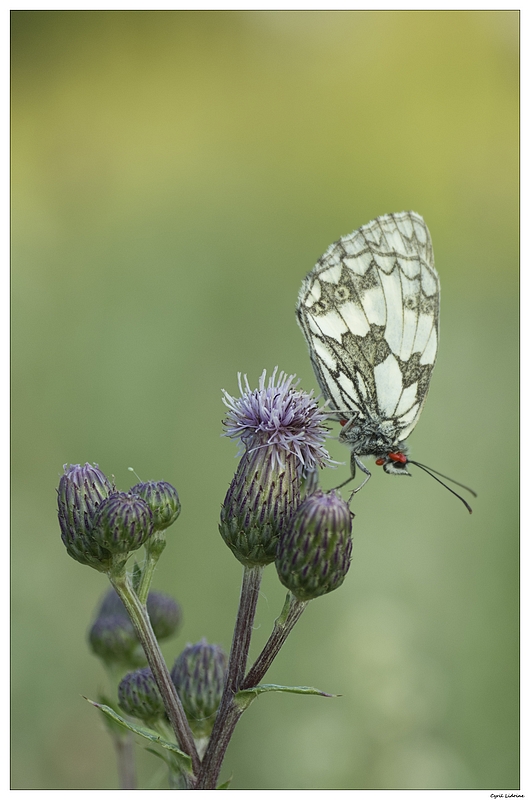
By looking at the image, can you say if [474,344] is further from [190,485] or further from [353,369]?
[353,369]

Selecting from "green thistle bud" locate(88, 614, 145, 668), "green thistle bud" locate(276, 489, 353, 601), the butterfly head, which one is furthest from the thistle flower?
"green thistle bud" locate(88, 614, 145, 668)

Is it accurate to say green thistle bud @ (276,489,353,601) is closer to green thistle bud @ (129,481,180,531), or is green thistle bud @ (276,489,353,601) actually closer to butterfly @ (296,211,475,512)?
green thistle bud @ (129,481,180,531)

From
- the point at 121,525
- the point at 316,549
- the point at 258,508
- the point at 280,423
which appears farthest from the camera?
the point at 280,423

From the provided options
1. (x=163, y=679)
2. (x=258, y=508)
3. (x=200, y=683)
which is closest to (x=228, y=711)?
(x=163, y=679)

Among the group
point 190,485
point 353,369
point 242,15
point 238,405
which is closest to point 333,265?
point 353,369

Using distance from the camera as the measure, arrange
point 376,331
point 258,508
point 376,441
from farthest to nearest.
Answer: point 376,331 < point 376,441 < point 258,508

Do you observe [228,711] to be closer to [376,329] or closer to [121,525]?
[121,525]

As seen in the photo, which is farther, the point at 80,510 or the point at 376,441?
the point at 376,441
